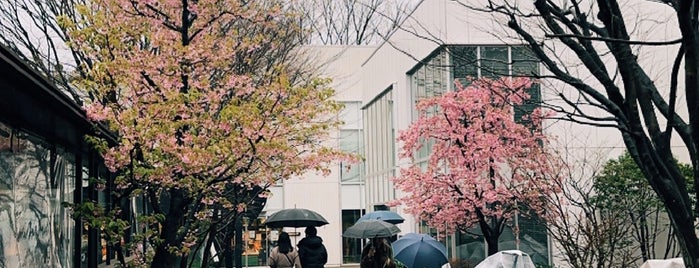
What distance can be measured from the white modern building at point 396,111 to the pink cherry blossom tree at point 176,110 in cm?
232

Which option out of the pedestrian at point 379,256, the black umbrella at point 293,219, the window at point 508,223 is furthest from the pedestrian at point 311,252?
the window at point 508,223

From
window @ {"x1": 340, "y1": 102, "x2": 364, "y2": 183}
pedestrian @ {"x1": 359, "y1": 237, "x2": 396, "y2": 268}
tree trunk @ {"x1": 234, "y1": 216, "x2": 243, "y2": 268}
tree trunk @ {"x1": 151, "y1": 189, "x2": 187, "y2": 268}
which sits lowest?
tree trunk @ {"x1": 234, "y1": 216, "x2": 243, "y2": 268}

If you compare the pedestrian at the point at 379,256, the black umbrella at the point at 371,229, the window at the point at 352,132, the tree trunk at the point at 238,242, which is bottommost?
the tree trunk at the point at 238,242

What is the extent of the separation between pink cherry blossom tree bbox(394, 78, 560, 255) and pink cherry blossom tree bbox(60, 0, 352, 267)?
25.4 feet

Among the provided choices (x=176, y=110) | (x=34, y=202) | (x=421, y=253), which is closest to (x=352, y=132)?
(x=421, y=253)

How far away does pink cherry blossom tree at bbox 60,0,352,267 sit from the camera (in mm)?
8750

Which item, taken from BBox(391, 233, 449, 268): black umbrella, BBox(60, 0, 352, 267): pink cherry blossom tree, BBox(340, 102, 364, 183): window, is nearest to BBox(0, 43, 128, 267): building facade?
BBox(60, 0, 352, 267): pink cherry blossom tree

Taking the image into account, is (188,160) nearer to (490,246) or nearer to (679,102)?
(490,246)

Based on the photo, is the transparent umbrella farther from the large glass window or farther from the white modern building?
the large glass window

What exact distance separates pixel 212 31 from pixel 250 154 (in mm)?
3092

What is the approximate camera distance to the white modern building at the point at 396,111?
64.6ft

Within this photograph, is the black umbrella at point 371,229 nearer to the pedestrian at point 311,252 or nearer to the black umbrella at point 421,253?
the black umbrella at point 421,253

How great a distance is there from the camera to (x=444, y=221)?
18.9m

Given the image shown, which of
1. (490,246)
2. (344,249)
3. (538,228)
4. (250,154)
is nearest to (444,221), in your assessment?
(490,246)
